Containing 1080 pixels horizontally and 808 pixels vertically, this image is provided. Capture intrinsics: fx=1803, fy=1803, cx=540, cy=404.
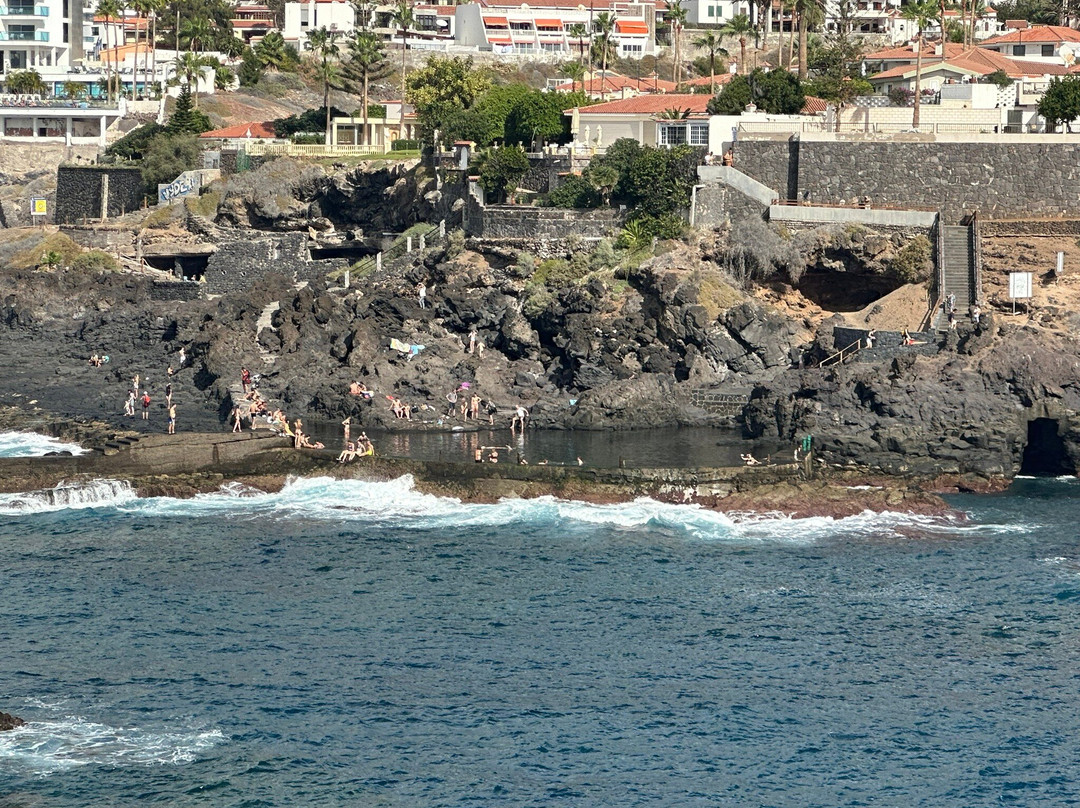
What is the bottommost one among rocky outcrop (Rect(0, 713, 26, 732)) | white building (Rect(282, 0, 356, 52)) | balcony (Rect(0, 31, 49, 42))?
rocky outcrop (Rect(0, 713, 26, 732))

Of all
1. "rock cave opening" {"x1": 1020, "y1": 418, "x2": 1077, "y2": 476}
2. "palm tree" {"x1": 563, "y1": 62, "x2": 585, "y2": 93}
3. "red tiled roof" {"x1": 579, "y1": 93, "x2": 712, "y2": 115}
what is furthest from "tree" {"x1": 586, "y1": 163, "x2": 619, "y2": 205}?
"palm tree" {"x1": 563, "y1": 62, "x2": 585, "y2": 93}

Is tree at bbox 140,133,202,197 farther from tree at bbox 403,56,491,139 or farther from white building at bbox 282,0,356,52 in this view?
white building at bbox 282,0,356,52

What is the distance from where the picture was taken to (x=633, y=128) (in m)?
79.1

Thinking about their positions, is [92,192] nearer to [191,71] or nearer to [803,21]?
[191,71]

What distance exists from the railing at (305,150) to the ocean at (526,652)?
37.5 metres

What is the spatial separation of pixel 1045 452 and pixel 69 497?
30807 mm

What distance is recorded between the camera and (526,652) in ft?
137

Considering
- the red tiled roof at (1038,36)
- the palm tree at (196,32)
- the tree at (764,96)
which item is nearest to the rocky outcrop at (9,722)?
the tree at (764,96)

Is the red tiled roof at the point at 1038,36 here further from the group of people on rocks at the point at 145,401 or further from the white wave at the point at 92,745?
the white wave at the point at 92,745

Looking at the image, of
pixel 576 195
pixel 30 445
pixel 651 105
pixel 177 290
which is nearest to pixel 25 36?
pixel 177 290

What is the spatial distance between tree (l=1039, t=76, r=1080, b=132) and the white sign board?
415 inches

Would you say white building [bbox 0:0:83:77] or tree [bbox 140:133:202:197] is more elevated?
white building [bbox 0:0:83:77]

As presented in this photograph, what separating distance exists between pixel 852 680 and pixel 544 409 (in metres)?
23.8

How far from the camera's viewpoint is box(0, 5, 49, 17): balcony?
112938 millimetres
